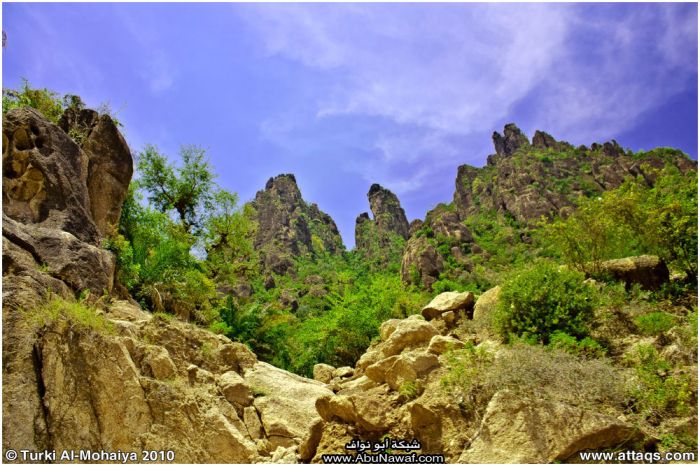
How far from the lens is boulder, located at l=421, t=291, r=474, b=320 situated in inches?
424

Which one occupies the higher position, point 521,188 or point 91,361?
point 521,188

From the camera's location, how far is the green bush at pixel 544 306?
7.86 metres

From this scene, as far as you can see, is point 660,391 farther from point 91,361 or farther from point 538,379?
point 91,361

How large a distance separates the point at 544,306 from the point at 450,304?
2.92m

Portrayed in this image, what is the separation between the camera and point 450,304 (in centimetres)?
1085

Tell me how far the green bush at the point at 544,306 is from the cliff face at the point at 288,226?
60674 millimetres

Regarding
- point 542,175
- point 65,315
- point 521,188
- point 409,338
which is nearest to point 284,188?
point 521,188

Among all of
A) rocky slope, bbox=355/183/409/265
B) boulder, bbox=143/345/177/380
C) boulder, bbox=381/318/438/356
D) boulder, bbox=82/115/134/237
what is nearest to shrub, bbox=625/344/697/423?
boulder, bbox=381/318/438/356

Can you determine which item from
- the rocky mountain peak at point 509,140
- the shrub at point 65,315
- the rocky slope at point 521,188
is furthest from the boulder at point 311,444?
the rocky mountain peak at point 509,140

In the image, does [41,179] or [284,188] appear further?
[284,188]

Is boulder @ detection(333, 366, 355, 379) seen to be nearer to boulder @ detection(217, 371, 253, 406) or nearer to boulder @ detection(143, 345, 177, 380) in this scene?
boulder @ detection(217, 371, 253, 406)

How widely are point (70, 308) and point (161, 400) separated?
1.97 meters

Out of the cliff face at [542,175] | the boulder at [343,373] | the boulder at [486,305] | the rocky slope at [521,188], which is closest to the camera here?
the boulder at [486,305]

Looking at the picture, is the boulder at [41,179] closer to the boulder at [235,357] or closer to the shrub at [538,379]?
the boulder at [235,357]
